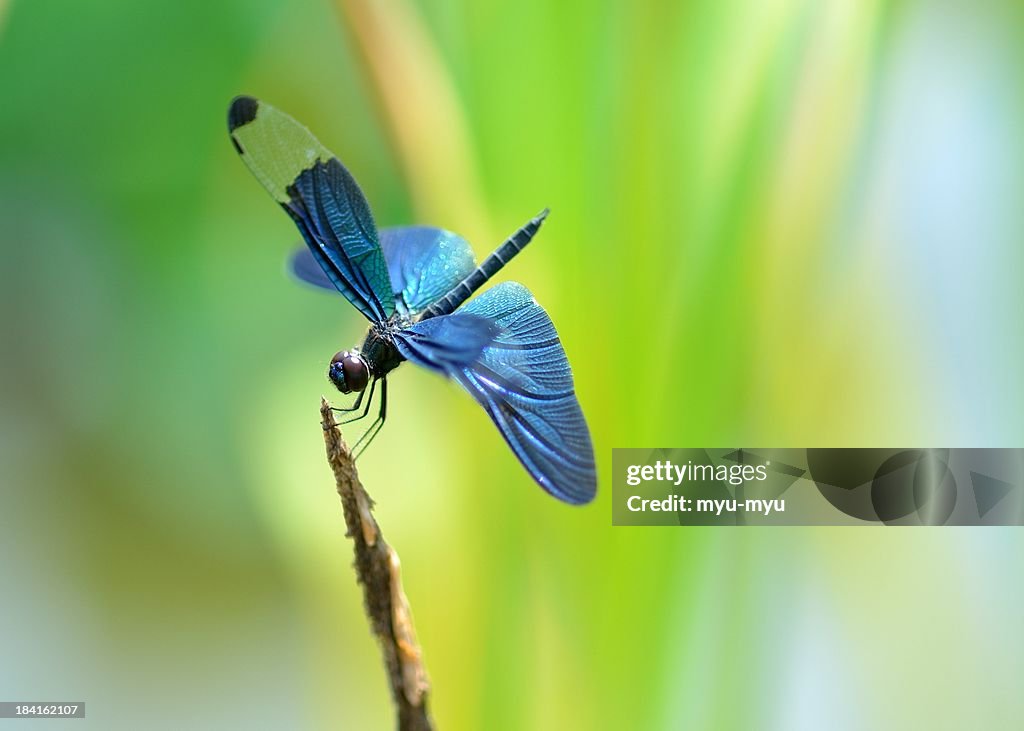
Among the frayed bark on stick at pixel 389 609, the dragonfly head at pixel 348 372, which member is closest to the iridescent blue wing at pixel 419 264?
the dragonfly head at pixel 348 372

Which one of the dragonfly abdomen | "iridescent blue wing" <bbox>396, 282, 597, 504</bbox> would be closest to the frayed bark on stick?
"iridescent blue wing" <bbox>396, 282, 597, 504</bbox>

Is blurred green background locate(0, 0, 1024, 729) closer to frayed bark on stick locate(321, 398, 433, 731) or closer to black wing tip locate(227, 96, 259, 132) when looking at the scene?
black wing tip locate(227, 96, 259, 132)

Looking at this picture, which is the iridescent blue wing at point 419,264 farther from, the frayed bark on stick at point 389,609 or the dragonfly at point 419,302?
Result: the frayed bark on stick at point 389,609

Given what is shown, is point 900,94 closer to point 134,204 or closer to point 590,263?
point 590,263

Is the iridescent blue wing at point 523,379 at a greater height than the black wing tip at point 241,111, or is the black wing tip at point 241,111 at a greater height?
the black wing tip at point 241,111

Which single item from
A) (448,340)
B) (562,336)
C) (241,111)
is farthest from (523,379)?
(241,111)

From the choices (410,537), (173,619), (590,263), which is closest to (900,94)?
(590,263)
